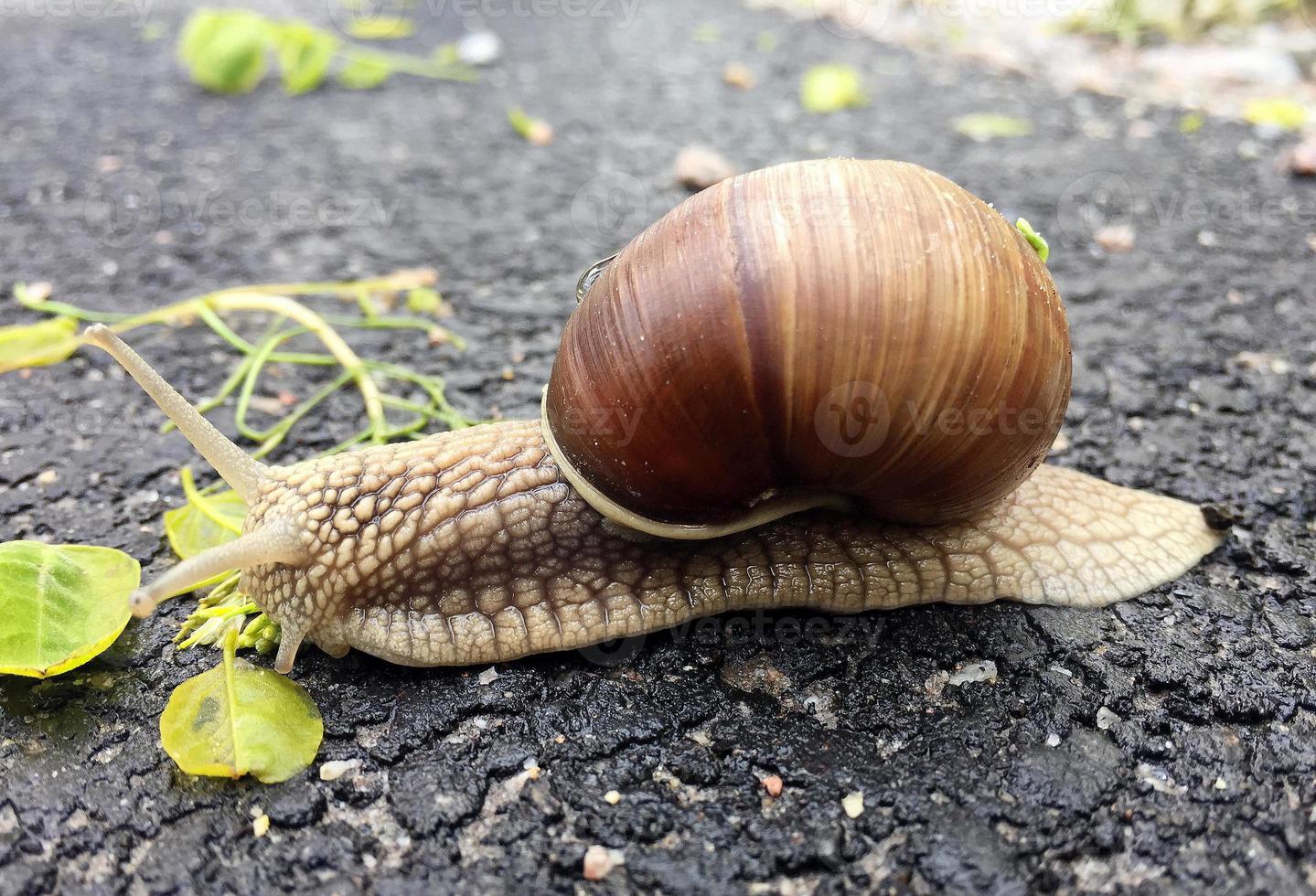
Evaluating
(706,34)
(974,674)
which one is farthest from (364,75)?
(974,674)

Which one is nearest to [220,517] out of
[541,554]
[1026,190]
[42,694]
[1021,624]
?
[42,694]

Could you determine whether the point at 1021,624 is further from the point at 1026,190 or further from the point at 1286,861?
the point at 1026,190

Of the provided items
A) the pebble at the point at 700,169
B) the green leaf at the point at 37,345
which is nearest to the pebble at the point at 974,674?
the pebble at the point at 700,169

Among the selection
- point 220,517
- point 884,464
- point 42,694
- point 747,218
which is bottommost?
point 42,694

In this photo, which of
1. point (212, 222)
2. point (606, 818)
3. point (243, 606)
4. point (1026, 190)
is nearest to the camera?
point (606, 818)

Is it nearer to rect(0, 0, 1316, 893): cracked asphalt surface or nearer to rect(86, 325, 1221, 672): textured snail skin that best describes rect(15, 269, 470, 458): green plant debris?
rect(0, 0, 1316, 893): cracked asphalt surface

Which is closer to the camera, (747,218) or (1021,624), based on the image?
(747,218)

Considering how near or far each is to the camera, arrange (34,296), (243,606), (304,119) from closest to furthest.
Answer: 1. (243,606)
2. (34,296)
3. (304,119)
